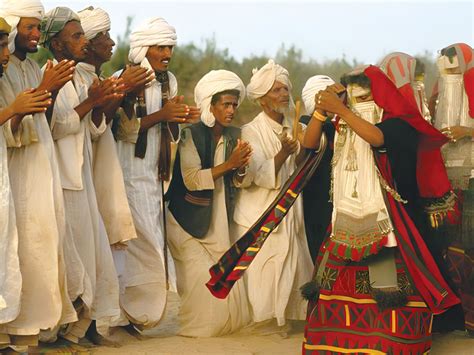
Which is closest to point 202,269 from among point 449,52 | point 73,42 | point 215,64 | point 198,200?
point 198,200

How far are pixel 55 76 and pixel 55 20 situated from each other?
45.7 inches

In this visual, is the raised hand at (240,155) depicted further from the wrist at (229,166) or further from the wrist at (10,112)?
the wrist at (10,112)

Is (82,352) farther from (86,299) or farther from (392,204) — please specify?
(392,204)

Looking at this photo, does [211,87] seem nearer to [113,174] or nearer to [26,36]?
[113,174]

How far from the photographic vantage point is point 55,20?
32.4 feet

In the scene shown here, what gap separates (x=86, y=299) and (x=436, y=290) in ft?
8.82

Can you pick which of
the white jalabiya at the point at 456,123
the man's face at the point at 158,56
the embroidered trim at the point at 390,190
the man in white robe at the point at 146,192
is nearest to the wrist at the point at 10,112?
the man in white robe at the point at 146,192

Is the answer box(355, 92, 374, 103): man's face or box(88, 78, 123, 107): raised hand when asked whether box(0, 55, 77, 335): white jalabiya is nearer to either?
box(88, 78, 123, 107): raised hand

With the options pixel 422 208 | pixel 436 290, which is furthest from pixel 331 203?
pixel 436 290

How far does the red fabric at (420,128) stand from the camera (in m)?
9.12

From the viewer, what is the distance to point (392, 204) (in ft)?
29.7

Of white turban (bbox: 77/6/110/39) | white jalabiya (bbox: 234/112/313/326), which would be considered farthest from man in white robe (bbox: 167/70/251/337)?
white turban (bbox: 77/6/110/39)

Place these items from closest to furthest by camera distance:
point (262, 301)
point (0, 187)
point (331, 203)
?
point (0, 187) → point (331, 203) → point (262, 301)

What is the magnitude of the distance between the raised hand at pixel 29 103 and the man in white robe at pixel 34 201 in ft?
0.77
